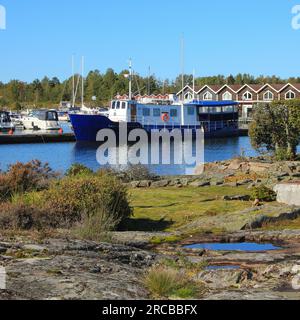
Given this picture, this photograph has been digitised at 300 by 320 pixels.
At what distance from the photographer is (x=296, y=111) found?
3659cm

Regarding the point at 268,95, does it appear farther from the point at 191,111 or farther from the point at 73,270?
the point at 73,270

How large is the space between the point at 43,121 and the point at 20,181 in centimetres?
6113

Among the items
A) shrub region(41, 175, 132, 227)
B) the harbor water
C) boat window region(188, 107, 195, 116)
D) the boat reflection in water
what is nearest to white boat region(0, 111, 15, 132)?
the harbor water

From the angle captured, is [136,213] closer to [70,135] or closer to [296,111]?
[296,111]

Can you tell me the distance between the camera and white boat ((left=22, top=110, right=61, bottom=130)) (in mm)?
77938

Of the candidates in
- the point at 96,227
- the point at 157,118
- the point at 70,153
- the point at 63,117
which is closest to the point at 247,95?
the point at 63,117

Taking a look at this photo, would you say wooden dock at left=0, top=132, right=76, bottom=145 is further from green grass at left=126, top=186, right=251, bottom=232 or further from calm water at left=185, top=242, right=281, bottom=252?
calm water at left=185, top=242, right=281, bottom=252

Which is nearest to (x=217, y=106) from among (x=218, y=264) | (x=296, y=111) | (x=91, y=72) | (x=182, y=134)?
(x=182, y=134)

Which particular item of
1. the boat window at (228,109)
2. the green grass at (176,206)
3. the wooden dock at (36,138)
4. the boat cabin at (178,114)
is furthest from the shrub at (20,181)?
the boat window at (228,109)

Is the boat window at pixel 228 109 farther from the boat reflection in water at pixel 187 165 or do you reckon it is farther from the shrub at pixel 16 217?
the shrub at pixel 16 217

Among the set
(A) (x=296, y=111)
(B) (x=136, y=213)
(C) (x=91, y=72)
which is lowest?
(B) (x=136, y=213)

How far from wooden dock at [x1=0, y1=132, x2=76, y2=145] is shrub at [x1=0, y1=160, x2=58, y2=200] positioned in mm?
48249
